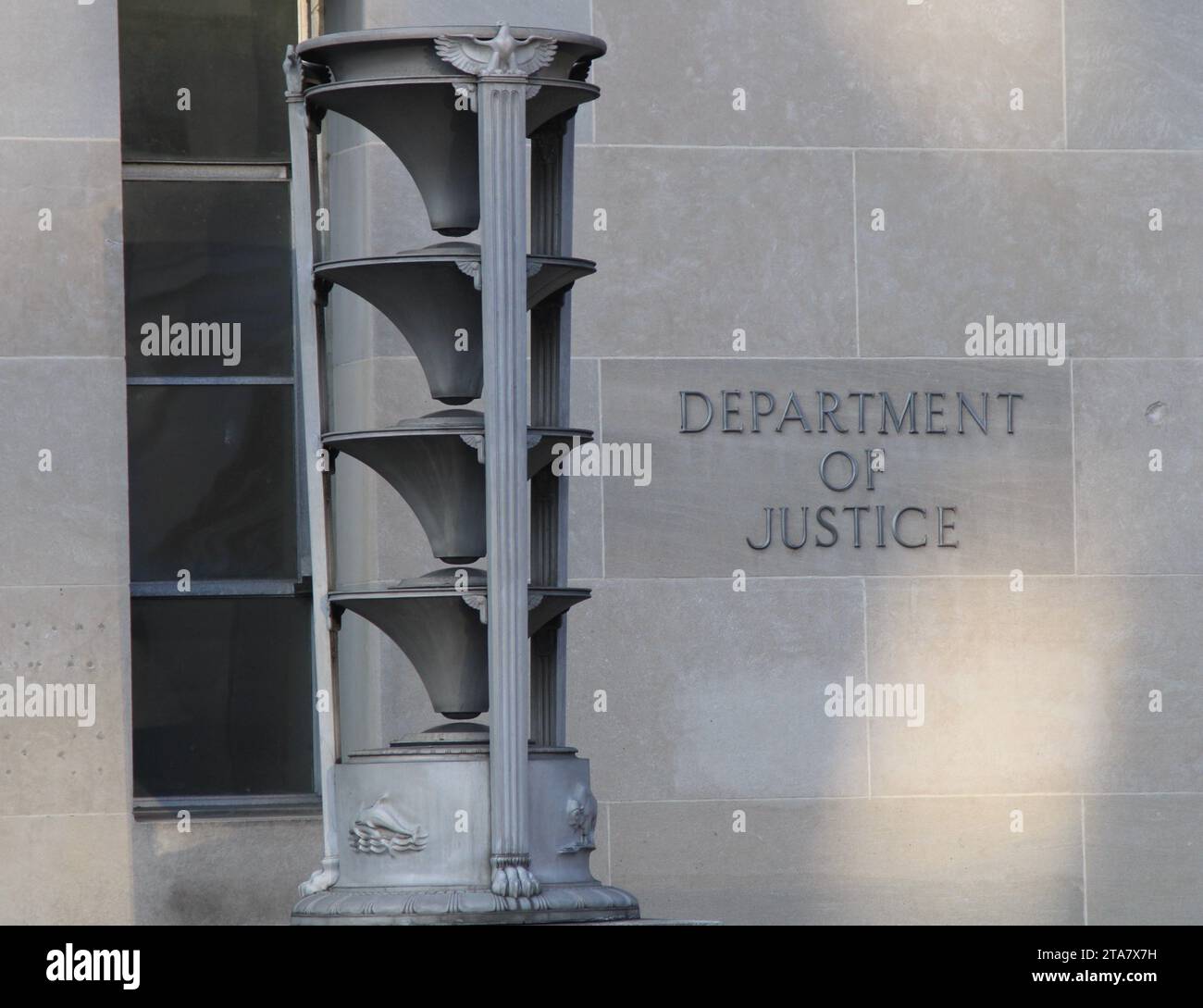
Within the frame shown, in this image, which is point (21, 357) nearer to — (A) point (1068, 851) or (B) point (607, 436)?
(B) point (607, 436)

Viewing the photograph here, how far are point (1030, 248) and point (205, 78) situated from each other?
475cm

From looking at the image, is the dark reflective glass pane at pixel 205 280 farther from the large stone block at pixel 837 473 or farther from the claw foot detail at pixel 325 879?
the claw foot detail at pixel 325 879

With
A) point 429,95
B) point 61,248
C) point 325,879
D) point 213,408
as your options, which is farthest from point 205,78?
point 325,879

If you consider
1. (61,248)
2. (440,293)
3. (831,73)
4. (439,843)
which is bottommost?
(439,843)

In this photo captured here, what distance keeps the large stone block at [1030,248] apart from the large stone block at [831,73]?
214 millimetres

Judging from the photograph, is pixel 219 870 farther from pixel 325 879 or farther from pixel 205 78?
pixel 205 78

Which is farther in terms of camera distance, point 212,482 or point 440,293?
point 212,482

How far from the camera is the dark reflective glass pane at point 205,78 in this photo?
12008 millimetres

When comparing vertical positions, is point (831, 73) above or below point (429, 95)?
above

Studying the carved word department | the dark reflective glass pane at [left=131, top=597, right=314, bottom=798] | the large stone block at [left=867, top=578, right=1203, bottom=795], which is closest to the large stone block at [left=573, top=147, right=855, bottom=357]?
the carved word department

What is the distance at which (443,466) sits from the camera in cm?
812

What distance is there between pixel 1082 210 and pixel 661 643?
3.38 m

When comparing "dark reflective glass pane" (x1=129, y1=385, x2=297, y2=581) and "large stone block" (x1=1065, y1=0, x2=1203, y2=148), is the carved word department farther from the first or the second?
"dark reflective glass pane" (x1=129, y1=385, x2=297, y2=581)

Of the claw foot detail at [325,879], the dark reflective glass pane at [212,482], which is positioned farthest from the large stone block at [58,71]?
the claw foot detail at [325,879]
